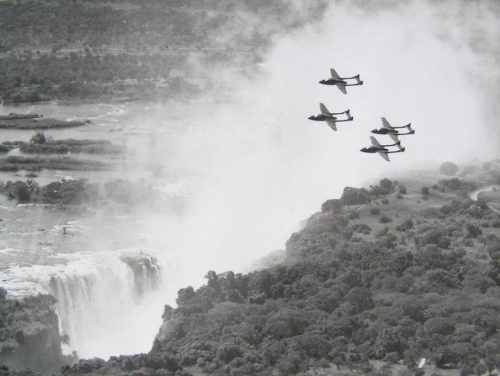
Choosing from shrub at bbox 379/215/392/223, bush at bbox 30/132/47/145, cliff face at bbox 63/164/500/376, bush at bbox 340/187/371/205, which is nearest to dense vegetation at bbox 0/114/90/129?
bush at bbox 30/132/47/145

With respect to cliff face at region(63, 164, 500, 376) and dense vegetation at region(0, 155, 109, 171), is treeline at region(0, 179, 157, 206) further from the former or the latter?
cliff face at region(63, 164, 500, 376)

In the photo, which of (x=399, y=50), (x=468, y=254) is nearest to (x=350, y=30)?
(x=399, y=50)

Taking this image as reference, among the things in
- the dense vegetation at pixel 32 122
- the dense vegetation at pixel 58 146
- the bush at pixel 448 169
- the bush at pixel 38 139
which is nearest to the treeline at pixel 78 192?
the dense vegetation at pixel 58 146

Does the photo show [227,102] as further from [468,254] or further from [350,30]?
[468,254]

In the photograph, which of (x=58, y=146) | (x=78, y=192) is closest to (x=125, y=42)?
(x=58, y=146)

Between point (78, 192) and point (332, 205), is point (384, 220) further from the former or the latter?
point (78, 192)

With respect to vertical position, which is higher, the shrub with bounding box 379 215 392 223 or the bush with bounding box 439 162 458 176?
the bush with bounding box 439 162 458 176

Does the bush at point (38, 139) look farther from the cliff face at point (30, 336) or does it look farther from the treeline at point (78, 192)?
the cliff face at point (30, 336)
